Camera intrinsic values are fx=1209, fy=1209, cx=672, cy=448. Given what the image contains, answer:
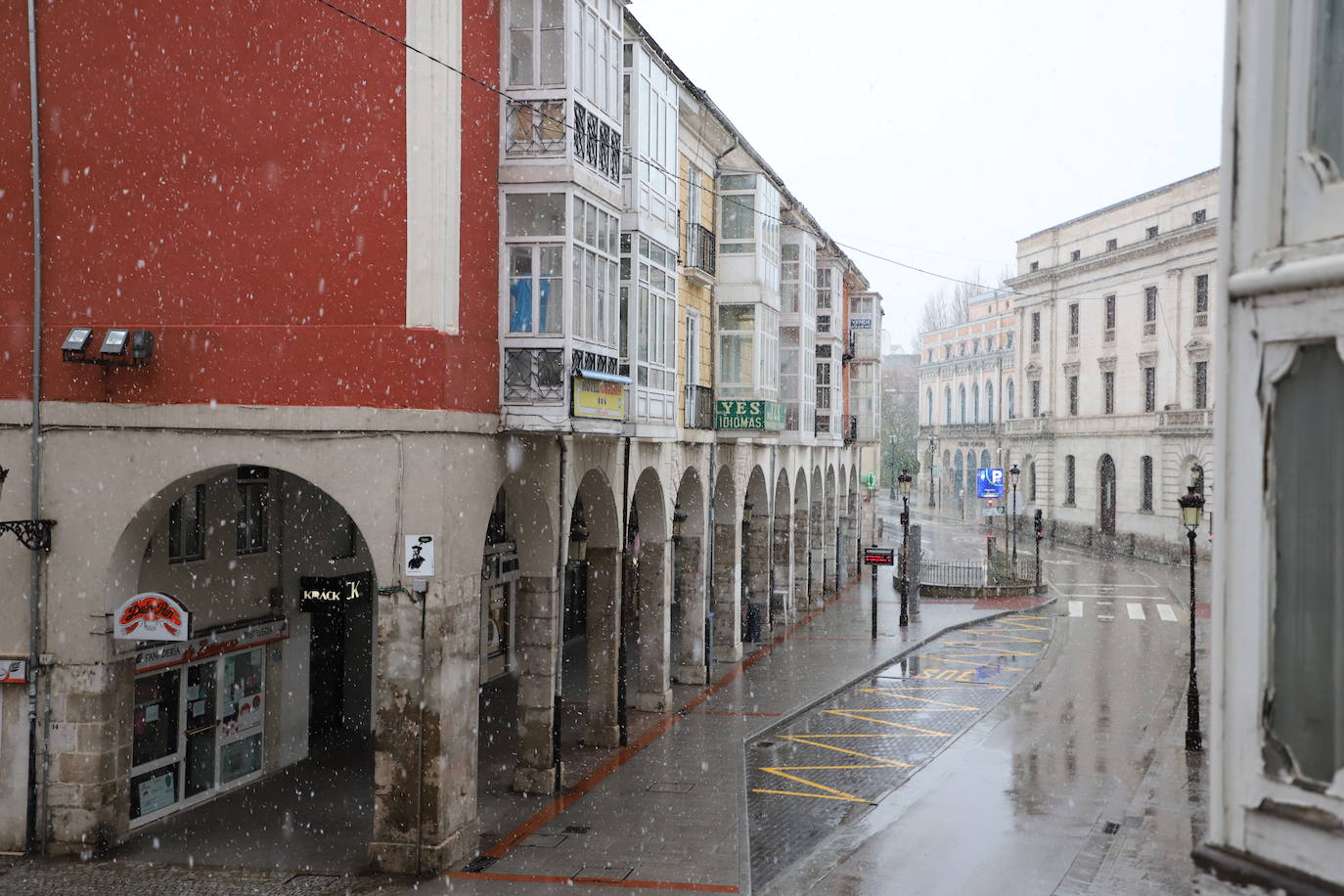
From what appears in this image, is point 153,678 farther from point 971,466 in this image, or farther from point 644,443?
point 971,466

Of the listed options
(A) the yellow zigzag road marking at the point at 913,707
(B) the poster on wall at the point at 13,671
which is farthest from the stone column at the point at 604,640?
(B) the poster on wall at the point at 13,671

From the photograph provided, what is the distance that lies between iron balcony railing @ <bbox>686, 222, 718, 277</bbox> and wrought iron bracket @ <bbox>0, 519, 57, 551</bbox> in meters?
14.1

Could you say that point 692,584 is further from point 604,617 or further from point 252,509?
point 252,509

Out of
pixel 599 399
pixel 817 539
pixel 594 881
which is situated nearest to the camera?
pixel 594 881

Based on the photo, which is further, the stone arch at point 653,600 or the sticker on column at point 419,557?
the stone arch at point 653,600

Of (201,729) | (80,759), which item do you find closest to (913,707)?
(201,729)

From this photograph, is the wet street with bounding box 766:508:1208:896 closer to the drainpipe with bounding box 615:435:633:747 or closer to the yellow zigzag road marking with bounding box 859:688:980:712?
the yellow zigzag road marking with bounding box 859:688:980:712

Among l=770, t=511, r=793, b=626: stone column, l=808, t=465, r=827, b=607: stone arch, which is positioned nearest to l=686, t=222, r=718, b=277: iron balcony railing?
l=770, t=511, r=793, b=626: stone column

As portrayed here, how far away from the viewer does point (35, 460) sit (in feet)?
45.1

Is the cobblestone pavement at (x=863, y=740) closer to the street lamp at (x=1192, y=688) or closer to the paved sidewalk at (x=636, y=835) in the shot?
the paved sidewalk at (x=636, y=835)

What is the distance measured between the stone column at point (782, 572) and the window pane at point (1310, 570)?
31.8 metres

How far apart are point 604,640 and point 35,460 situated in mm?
9035

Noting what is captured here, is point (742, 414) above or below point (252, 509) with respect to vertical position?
above

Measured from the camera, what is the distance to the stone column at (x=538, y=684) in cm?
1688
